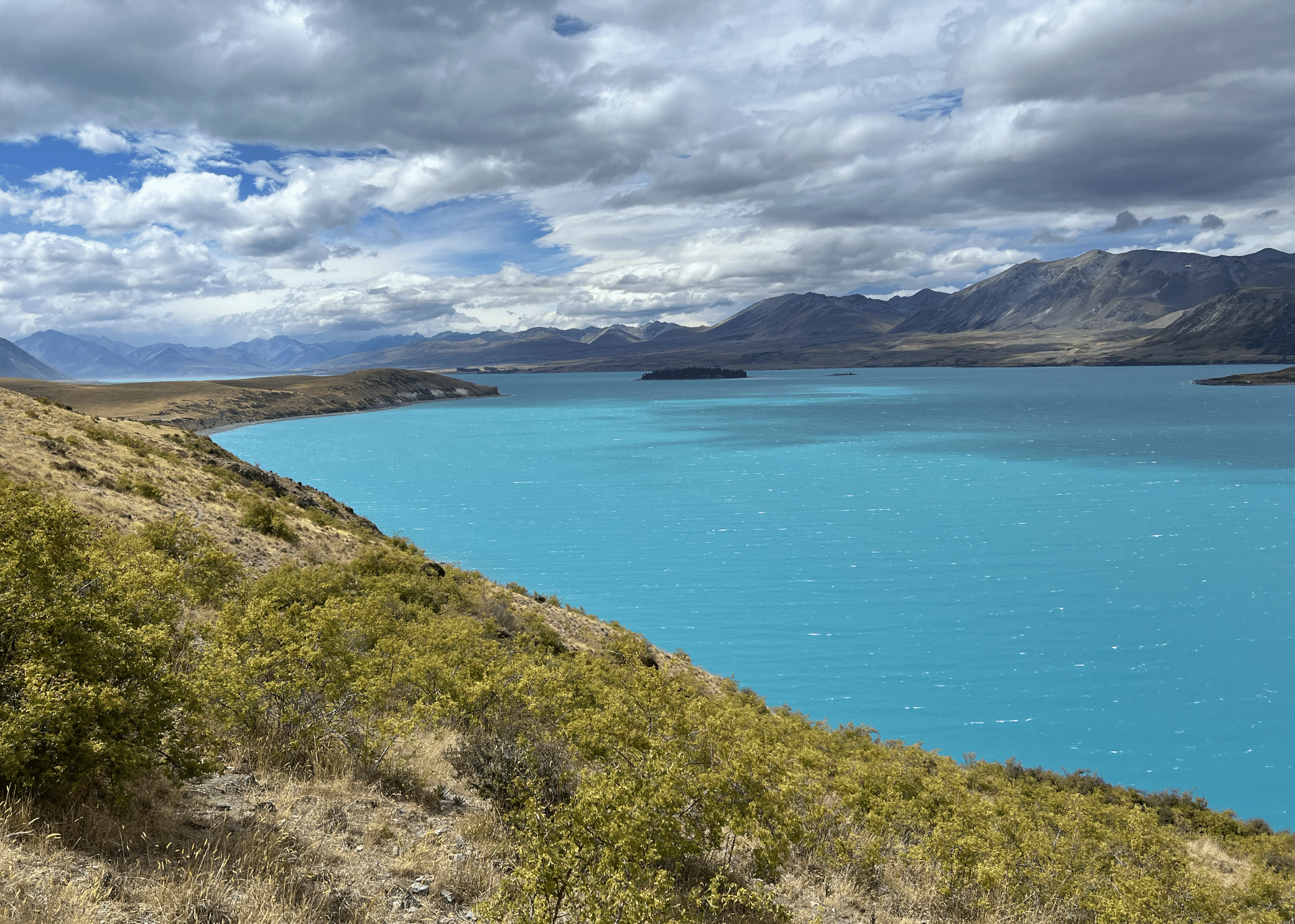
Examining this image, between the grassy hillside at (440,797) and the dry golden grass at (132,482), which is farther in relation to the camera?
the dry golden grass at (132,482)

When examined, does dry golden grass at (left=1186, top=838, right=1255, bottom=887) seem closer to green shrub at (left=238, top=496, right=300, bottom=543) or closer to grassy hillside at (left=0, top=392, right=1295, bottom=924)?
grassy hillside at (left=0, top=392, right=1295, bottom=924)

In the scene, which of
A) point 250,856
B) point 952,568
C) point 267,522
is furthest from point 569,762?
point 952,568

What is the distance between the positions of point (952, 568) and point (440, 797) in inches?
1830

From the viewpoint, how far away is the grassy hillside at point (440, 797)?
7512 mm

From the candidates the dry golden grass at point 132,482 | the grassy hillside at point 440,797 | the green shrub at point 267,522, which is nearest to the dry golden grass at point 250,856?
the grassy hillside at point 440,797

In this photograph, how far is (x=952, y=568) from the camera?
50312mm

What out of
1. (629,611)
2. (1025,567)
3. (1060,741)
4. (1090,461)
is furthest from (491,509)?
(1090,461)

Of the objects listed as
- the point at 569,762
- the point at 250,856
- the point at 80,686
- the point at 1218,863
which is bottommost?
the point at 1218,863

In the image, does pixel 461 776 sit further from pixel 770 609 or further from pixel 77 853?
pixel 770 609

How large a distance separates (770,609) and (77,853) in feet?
129

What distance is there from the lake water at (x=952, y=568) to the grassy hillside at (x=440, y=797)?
25.4 ft

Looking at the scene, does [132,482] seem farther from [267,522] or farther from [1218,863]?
[1218,863]

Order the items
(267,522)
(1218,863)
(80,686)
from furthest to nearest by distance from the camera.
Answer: (267,522) < (1218,863) < (80,686)

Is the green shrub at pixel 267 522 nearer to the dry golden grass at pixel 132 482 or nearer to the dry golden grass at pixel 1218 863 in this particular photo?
the dry golden grass at pixel 132 482
